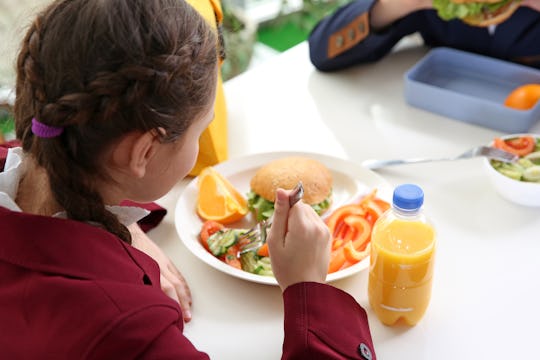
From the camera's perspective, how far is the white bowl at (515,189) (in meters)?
1.05

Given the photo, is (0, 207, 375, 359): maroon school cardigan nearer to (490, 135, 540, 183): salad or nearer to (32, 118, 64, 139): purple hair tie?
(32, 118, 64, 139): purple hair tie

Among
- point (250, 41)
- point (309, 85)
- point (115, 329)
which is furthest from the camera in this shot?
point (250, 41)

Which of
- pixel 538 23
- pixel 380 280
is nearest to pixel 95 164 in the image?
pixel 380 280

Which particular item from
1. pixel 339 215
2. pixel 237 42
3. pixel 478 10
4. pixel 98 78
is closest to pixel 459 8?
pixel 478 10

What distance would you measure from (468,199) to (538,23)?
2.03 ft

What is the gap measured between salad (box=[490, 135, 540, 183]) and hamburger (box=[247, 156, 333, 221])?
0.32 meters

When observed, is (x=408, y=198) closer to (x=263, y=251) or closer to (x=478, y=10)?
(x=263, y=251)

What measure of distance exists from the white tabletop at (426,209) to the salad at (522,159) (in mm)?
50

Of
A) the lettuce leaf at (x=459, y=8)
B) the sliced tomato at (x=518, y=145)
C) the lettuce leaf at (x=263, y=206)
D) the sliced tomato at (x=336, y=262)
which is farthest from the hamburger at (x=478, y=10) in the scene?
the sliced tomato at (x=336, y=262)

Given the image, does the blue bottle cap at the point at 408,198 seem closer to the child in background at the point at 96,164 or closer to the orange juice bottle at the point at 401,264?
the orange juice bottle at the point at 401,264

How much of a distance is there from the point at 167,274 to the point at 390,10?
945 millimetres

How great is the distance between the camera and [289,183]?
107 centimetres

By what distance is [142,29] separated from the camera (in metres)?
0.65

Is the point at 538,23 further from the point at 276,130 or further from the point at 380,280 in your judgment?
the point at 380,280
